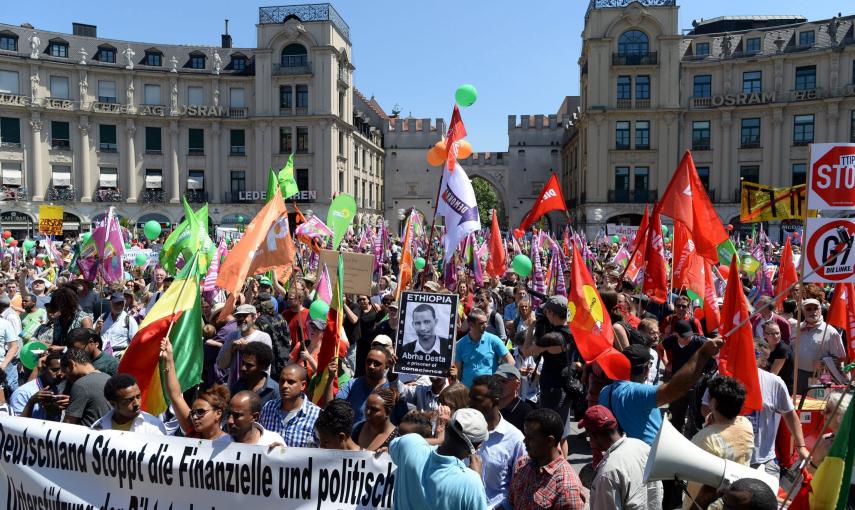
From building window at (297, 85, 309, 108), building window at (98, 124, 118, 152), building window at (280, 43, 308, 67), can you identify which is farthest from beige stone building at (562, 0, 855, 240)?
building window at (98, 124, 118, 152)

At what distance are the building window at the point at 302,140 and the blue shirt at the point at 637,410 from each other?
4250cm

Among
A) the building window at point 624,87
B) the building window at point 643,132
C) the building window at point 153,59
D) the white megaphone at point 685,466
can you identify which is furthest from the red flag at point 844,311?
the building window at point 153,59

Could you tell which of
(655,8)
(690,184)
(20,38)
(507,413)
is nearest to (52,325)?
(507,413)

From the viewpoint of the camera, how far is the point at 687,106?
42.0 m

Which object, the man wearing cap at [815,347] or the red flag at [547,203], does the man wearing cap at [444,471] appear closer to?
the man wearing cap at [815,347]

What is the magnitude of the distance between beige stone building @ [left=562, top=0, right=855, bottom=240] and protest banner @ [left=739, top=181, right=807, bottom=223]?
102 feet

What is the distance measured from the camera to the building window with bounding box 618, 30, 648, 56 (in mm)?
41594

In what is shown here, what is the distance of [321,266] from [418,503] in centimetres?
565

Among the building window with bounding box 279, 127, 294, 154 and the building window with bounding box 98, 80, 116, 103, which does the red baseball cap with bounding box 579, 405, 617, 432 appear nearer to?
the building window with bounding box 279, 127, 294, 154

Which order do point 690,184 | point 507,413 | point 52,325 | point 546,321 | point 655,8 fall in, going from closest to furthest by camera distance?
point 507,413 < point 546,321 < point 52,325 < point 690,184 < point 655,8

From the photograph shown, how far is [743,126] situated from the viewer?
136 feet

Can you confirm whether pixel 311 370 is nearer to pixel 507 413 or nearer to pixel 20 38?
pixel 507 413

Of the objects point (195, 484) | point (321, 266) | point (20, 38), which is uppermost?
point (20, 38)

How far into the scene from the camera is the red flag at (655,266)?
9141mm
